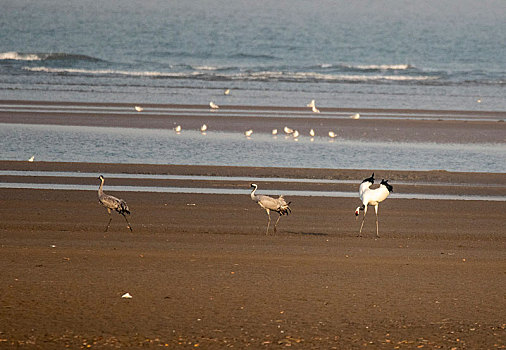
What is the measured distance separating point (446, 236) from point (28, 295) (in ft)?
19.8

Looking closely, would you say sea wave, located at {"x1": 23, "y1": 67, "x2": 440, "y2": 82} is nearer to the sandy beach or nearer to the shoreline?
the shoreline

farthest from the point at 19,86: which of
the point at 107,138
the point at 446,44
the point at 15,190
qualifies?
the point at 446,44

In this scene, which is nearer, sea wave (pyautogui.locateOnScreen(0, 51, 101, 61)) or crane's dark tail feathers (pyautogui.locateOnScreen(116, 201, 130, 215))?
crane's dark tail feathers (pyautogui.locateOnScreen(116, 201, 130, 215))

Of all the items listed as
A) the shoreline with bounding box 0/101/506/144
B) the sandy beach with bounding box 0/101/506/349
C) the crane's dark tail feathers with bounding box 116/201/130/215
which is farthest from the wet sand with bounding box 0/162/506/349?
the shoreline with bounding box 0/101/506/144

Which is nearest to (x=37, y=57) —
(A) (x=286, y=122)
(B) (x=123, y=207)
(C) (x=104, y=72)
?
(C) (x=104, y=72)

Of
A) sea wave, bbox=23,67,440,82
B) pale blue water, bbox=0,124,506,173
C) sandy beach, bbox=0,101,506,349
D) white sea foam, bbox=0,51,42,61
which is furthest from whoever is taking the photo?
white sea foam, bbox=0,51,42,61

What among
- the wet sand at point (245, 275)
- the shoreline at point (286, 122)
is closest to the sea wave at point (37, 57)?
the shoreline at point (286, 122)

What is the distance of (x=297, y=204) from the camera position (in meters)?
13.8

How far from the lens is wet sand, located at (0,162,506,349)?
689cm

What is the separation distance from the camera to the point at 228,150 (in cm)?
2083

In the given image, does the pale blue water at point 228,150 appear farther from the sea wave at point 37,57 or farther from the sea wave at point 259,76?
the sea wave at point 37,57

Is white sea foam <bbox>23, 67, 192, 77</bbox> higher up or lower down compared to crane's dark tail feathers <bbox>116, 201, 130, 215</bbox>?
higher up

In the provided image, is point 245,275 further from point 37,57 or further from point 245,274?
point 37,57

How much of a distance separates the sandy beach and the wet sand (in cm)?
2
